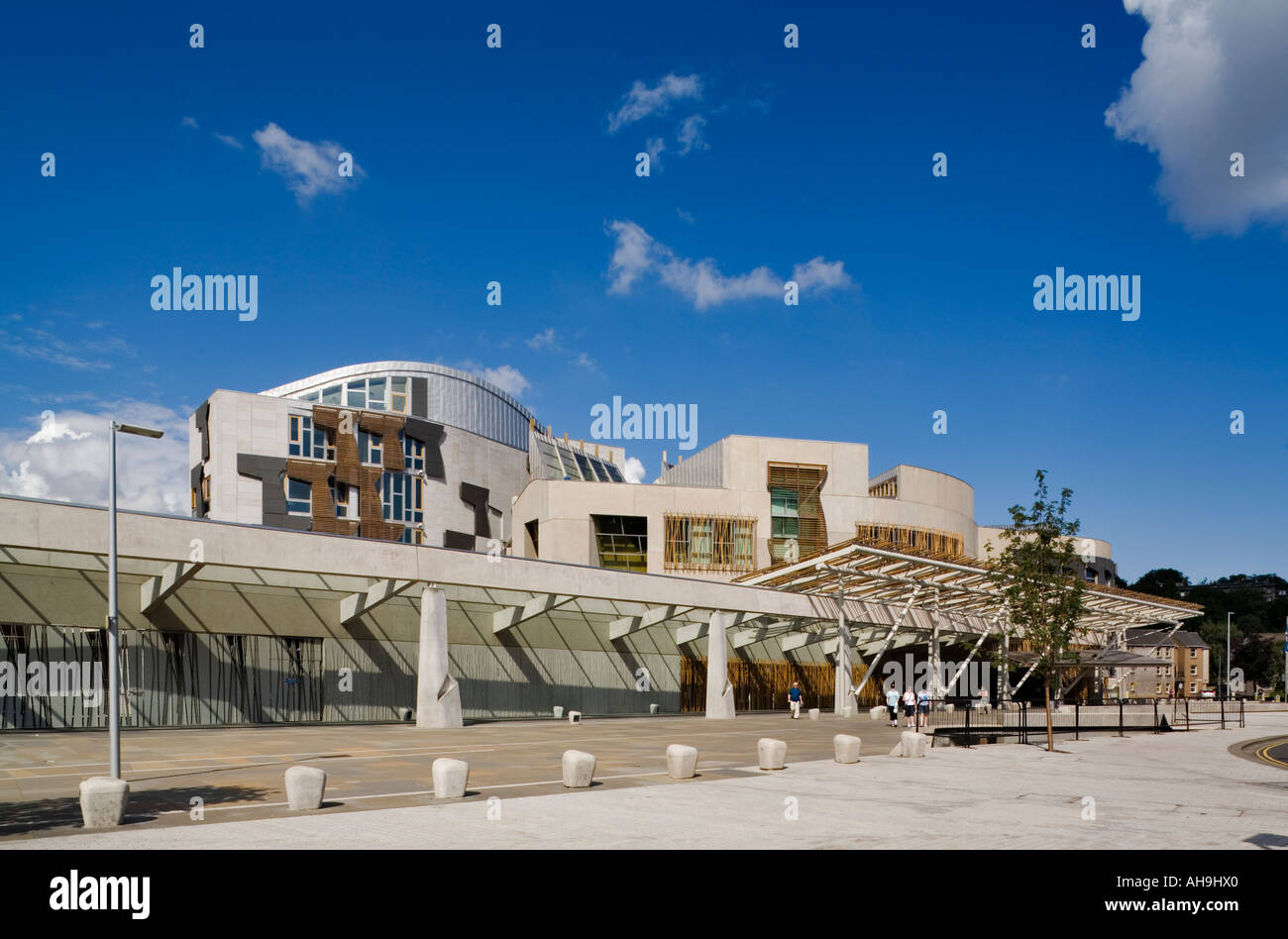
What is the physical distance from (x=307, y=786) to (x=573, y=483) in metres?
48.2

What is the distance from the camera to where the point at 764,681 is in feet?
179

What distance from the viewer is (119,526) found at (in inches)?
1118

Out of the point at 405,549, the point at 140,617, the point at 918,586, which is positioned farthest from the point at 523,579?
the point at 918,586

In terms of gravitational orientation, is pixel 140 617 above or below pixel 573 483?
below

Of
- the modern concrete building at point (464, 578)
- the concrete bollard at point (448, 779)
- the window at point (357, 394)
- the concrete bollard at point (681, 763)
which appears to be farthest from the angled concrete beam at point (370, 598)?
the window at point (357, 394)

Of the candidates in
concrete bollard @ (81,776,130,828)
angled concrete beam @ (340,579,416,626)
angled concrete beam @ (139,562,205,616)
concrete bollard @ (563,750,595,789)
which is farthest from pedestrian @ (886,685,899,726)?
concrete bollard @ (81,776,130,828)

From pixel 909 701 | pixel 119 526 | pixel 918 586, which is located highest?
pixel 119 526

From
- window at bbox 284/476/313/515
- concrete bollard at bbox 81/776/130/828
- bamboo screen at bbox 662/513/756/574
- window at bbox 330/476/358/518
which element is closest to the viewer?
concrete bollard at bbox 81/776/130/828

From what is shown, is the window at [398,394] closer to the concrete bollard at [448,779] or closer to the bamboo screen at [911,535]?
the bamboo screen at [911,535]

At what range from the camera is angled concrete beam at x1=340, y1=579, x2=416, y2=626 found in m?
34.8

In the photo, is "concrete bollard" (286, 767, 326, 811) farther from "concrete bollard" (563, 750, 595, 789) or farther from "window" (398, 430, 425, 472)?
"window" (398, 430, 425, 472)

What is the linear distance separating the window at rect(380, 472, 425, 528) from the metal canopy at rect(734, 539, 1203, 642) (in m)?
33.5

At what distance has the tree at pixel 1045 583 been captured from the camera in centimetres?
3023
